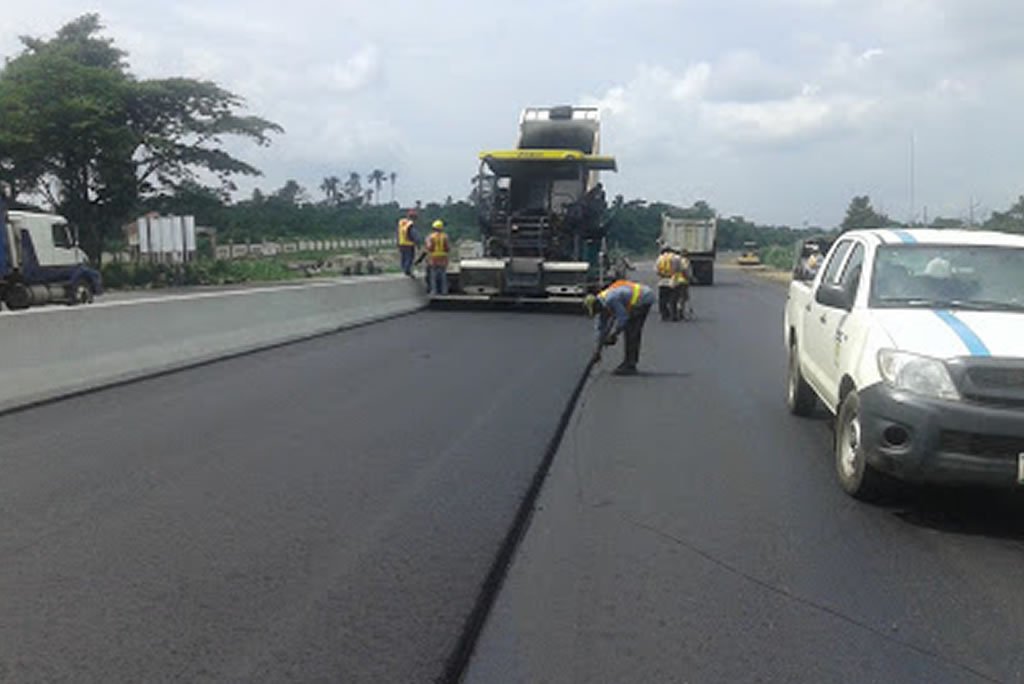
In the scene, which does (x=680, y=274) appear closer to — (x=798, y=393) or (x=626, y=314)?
(x=626, y=314)

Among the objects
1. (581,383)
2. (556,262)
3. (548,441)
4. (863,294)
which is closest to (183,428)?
(548,441)

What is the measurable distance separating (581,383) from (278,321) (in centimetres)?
583

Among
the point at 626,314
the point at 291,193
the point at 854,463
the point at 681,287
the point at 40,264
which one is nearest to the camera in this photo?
the point at 854,463

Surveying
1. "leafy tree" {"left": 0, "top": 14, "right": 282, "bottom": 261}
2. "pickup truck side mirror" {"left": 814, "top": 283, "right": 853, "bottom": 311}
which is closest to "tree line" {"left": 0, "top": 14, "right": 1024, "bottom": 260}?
"leafy tree" {"left": 0, "top": 14, "right": 282, "bottom": 261}

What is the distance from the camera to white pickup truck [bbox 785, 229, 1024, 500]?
5680mm

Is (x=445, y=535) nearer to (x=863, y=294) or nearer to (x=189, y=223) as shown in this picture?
(x=863, y=294)

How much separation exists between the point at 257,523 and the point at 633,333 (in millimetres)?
7349

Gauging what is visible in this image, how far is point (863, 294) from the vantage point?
7117mm

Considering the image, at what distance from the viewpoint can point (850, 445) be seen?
6504mm

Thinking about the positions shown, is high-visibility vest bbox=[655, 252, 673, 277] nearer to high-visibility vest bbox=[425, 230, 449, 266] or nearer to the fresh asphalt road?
high-visibility vest bbox=[425, 230, 449, 266]

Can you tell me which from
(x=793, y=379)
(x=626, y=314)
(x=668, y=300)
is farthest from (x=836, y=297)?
(x=668, y=300)

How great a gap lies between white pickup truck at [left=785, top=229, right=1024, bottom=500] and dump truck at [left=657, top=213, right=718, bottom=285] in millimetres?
32815

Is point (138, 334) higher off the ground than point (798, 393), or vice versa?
point (138, 334)

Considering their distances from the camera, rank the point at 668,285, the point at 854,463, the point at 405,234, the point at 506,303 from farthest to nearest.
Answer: the point at 506,303 < the point at 405,234 < the point at 668,285 < the point at 854,463
